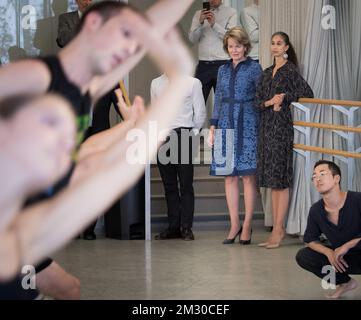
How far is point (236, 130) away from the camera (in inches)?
160

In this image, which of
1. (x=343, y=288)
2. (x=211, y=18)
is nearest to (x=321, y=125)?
(x=211, y=18)

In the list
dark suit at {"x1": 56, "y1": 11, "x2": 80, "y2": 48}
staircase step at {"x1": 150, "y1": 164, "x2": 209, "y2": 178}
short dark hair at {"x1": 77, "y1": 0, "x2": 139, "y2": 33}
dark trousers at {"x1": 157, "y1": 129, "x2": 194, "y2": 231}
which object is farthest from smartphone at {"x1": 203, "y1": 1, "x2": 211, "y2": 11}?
short dark hair at {"x1": 77, "y1": 0, "x2": 139, "y2": 33}

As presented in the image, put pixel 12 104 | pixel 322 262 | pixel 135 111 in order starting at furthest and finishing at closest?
pixel 322 262
pixel 135 111
pixel 12 104

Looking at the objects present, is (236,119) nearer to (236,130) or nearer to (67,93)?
(236,130)

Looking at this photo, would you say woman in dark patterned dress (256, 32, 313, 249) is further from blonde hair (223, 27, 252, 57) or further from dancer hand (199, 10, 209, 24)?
dancer hand (199, 10, 209, 24)

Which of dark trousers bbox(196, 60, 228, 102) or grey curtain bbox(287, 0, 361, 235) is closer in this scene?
grey curtain bbox(287, 0, 361, 235)

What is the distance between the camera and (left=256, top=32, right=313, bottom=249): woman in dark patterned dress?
3969 millimetres

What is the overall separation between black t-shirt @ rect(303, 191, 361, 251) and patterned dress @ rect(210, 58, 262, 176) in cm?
118

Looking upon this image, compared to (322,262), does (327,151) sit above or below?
above

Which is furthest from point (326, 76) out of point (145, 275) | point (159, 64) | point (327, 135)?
point (159, 64)

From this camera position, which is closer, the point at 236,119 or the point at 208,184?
the point at 236,119

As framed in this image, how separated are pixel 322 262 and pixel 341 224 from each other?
17 cm

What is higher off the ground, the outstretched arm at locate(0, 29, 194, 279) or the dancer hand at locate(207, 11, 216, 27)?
the dancer hand at locate(207, 11, 216, 27)
